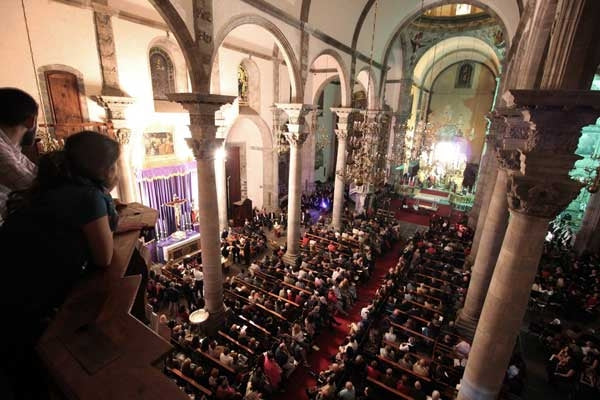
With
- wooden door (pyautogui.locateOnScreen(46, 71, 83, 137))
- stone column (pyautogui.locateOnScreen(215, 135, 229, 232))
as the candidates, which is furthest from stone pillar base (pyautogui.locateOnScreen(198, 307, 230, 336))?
wooden door (pyautogui.locateOnScreen(46, 71, 83, 137))

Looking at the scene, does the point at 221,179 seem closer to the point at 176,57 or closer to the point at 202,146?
the point at 176,57

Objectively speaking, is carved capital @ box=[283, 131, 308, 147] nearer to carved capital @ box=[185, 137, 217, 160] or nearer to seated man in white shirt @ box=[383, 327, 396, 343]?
carved capital @ box=[185, 137, 217, 160]

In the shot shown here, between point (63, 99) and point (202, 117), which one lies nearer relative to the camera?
point (202, 117)

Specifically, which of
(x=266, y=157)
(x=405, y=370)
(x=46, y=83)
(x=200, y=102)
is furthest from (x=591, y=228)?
(x=46, y=83)

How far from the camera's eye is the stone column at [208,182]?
278 inches

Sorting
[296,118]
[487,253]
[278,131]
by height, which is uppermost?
[296,118]

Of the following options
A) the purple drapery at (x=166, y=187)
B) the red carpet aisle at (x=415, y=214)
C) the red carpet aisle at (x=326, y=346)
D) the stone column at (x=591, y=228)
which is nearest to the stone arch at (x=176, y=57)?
the purple drapery at (x=166, y=187)

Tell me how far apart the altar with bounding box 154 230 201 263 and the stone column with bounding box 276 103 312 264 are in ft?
14.9

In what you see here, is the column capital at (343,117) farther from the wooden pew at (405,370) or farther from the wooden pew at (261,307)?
the wooden pew at (405,370)

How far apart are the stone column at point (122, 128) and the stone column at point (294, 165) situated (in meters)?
5.39

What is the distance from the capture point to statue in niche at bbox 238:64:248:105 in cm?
1612

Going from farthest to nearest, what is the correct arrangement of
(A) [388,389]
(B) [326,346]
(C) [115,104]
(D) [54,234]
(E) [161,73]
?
(E) [161,73] → (C) [115,104] → (B) [326,346] → (A) [388,389] → (D) [54,234]

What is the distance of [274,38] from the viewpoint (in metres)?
9.59

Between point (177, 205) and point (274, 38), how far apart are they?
8593 mm
